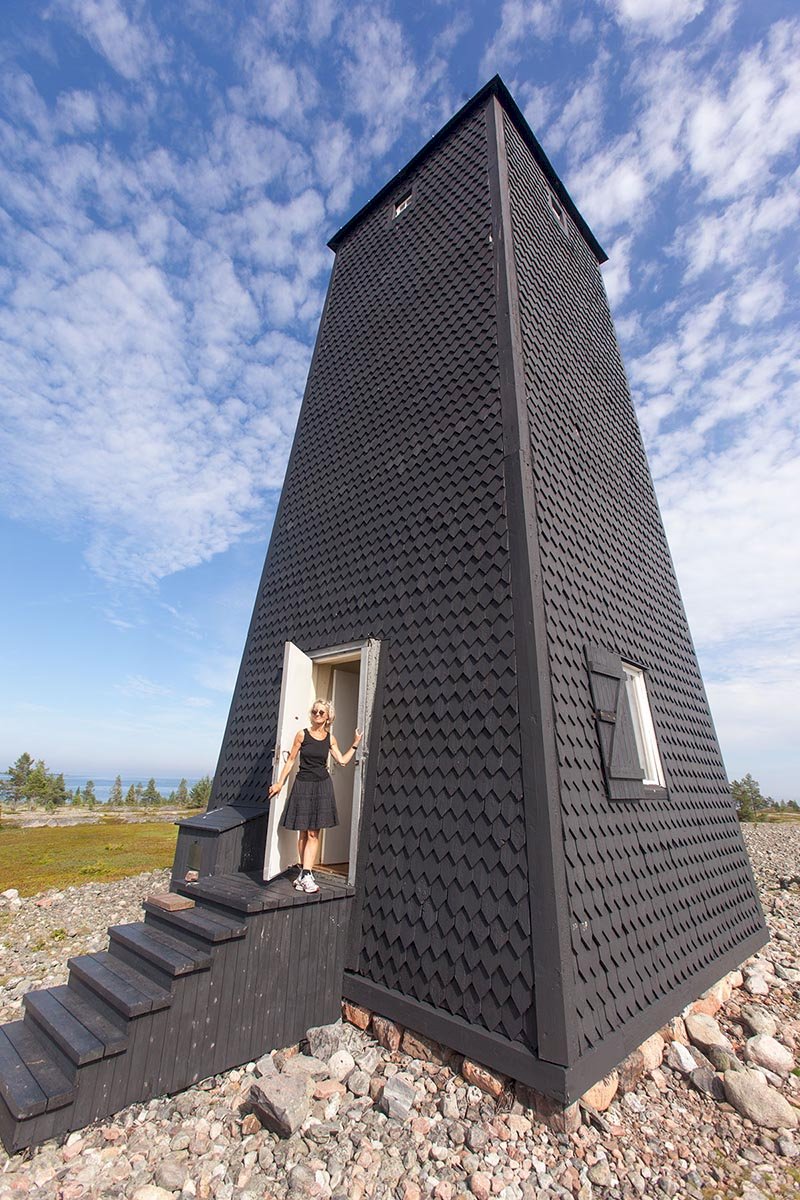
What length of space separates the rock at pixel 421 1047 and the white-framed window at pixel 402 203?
10405 mm

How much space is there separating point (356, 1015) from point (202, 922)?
4.59 ft

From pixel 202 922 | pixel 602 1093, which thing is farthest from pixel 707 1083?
pixel 202 922

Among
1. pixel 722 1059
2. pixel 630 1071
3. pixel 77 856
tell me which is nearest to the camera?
pixel 630 1071

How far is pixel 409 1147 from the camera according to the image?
2.81 meters

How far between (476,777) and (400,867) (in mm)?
968

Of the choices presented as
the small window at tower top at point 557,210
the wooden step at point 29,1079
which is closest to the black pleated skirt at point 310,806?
the wooden step at point 29,1079

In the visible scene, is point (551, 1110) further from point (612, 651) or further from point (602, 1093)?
point (612, 651)

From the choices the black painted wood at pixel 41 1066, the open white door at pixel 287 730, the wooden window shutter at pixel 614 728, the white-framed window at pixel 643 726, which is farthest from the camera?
the white-framed window at pixel 643 726

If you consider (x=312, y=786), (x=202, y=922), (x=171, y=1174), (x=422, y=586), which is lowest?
(x=171, y=1174)

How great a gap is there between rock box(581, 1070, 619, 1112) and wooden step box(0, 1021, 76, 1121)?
9.52 ft

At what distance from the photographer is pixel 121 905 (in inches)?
302

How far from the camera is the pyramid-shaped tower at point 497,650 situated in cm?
348

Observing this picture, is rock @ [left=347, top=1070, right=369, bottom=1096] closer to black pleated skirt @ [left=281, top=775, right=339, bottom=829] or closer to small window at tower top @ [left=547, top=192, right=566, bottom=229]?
black pleated skirt @ [left=281, top=775, right=339, bottom=829]

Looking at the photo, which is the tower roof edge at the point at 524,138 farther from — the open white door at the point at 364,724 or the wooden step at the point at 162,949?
the wooden step at the point at 162,949
